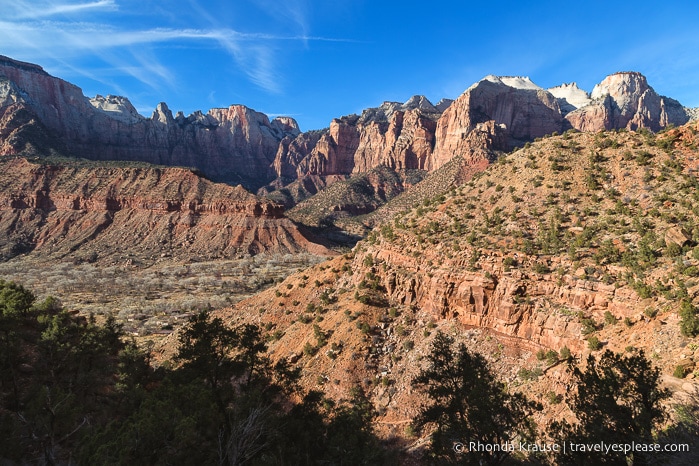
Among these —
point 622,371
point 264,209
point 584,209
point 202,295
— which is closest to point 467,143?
point 264,209

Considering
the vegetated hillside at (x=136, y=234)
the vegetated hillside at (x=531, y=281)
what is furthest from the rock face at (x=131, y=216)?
the vegetated hillside at (x=531, y=281)

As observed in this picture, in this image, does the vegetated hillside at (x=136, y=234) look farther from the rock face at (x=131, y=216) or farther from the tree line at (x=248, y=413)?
the tree line at (x=248, y=413)

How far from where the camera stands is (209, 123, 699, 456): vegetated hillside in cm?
1730

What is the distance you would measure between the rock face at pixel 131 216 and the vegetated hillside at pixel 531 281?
294 feet

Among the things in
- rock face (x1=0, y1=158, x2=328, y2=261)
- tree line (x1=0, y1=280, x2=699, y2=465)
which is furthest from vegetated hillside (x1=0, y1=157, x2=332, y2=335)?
tree line (x1=0, y1=280, x2=699, y2=465)

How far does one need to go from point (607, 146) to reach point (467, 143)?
135m

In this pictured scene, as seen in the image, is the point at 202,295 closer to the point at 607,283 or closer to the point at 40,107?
the point at 607,283

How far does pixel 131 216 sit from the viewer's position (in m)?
122

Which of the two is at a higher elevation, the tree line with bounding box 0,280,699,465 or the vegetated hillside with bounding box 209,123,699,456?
the vegetated hillside with bounding box 209,123,699,456

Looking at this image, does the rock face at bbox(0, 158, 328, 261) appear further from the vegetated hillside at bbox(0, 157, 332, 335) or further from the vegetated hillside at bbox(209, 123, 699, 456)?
the vegetated hillside at bbox(209, 123, 699, 456)

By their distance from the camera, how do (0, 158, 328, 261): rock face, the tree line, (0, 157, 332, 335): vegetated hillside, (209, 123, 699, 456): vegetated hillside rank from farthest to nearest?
(0, 158, 328, 261): rock face
(0, 157, 332, 335): vegetated hillside
(209, 123, 699, 456): vegetated hillside
the tree line

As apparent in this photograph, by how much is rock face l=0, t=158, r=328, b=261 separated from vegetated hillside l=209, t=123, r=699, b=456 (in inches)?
3530

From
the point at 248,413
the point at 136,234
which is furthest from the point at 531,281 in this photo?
the point at 136,234

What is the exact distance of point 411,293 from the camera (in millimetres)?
26297
